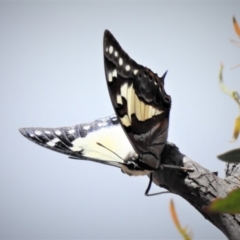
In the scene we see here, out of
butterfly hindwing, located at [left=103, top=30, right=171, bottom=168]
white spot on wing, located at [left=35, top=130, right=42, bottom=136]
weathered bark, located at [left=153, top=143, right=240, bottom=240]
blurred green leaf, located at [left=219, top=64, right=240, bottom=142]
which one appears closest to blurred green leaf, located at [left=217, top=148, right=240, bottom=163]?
blurred green leaf, located at [left=219, top=64, right=240, bottom=142]

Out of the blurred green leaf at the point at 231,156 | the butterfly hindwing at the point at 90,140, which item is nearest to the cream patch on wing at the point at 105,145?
the butterfly hindwing at the point at 90,140

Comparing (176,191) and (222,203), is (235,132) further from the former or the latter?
(176,191)

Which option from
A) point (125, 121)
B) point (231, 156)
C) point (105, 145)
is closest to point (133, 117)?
point (125, 121)

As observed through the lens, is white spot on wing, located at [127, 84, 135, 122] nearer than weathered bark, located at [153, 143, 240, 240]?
No

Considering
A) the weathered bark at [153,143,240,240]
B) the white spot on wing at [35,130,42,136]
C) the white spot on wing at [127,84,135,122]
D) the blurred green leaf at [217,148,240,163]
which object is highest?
the white spot on wing at [35,130,42,136]

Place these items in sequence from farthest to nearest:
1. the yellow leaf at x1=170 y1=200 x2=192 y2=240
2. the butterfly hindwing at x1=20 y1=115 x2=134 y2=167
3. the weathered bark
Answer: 1. the butterfly hindwing at x1=20 y1=115 x2=134 y2=167
2. the weathered bark
3. the yellow leaf at x1=170 y1=200 x2=192 y2=240

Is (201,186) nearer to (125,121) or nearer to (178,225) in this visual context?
(125,121)

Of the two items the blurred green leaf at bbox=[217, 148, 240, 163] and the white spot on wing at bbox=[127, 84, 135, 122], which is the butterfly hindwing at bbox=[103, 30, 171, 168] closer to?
the white spot on wing at bbox=[127, 84, 135, 122]

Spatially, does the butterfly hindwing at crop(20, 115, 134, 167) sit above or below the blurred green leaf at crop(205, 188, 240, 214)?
above

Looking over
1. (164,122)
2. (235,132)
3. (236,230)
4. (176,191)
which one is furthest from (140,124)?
(235,132)
